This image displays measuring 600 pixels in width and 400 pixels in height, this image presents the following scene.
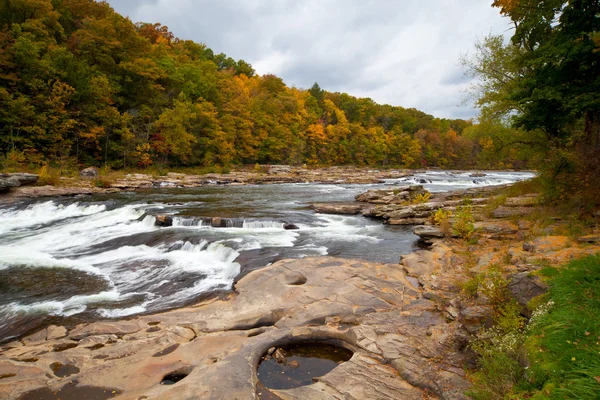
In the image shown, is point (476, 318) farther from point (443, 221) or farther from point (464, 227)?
point (443, 221)

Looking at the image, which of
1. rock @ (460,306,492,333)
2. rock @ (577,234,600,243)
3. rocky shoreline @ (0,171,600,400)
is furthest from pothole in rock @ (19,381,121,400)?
rock @ (577,234,600,243)

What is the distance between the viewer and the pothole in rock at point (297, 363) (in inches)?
182

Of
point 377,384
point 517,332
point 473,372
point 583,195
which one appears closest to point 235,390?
point 377,384

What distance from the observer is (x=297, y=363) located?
5.10 m

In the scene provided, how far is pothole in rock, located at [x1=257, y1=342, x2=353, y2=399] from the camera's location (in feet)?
15.2

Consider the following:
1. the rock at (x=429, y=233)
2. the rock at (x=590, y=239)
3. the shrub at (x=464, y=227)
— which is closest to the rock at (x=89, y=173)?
the rock at (x=429, y=233)

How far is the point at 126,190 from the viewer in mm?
26766

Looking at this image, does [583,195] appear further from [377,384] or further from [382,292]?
[377,384]

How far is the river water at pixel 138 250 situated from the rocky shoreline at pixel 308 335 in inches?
50.2

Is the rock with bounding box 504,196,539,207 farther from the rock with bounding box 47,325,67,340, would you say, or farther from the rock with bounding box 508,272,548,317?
the rock with bounding box 47,325,67,340

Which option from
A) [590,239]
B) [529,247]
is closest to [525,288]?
[529,247]

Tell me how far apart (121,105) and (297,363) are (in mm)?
43921

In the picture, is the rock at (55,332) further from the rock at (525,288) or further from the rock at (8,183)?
the rock at (8,183)

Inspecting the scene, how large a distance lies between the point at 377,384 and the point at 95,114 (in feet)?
124
